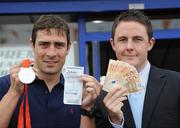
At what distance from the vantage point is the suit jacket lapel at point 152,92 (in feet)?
9.89

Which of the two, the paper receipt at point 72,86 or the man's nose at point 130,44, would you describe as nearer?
the man's nose at point 130,44

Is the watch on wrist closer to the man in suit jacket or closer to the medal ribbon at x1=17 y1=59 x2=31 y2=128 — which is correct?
the man in suit jacket

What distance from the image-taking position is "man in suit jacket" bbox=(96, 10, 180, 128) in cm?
301

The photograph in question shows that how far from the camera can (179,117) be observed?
3049 mm

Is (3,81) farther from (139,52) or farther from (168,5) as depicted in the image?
(168,5)

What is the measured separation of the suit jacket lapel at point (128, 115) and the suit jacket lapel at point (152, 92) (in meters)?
0.08

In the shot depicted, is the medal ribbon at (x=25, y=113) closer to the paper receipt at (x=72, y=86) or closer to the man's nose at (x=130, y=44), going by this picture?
the paper receipt at (x=72, y=86)

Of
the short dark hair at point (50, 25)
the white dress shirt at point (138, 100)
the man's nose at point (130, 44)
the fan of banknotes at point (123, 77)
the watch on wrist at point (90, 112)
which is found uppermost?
the short dark hair at point (50, 25)

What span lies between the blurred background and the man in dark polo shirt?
3356mm

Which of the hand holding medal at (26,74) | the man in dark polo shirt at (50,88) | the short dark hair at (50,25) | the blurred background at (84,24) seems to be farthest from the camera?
the blurred background at (84,24)

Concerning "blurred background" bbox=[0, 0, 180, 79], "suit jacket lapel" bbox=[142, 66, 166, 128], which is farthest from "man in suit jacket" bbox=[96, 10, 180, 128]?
"blurred background" bbox=[0, 0, 180, 79]

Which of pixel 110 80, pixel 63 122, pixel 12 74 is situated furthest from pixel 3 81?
pixel 110 80

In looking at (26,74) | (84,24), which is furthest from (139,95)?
(84,24)

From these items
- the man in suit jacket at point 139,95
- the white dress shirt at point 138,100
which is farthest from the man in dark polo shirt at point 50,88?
the white dress shirt at point 138,100
